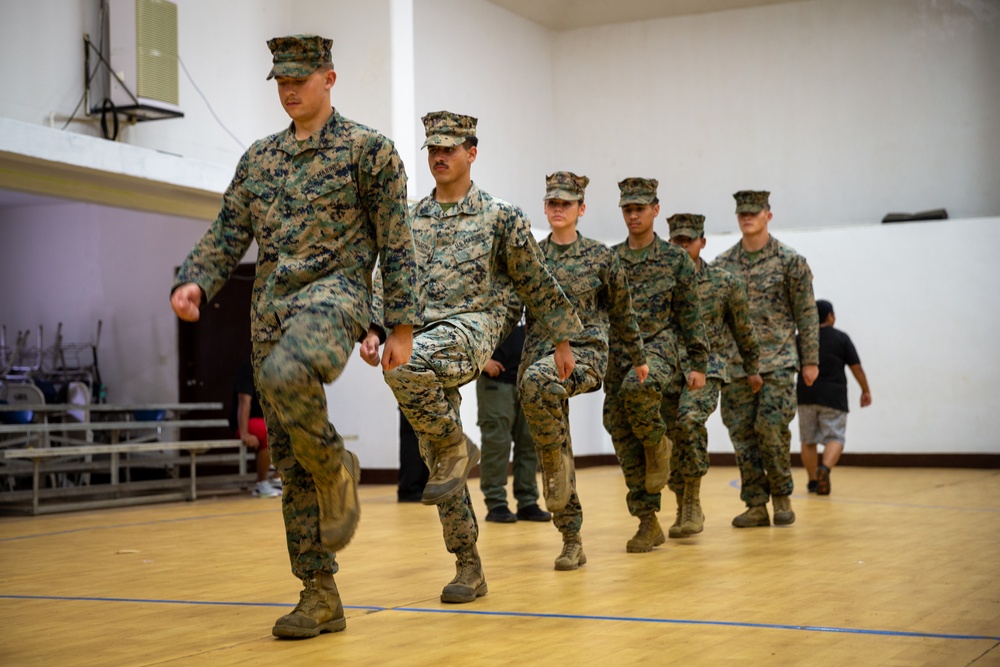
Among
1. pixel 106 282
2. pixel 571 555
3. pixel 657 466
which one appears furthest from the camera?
pixel 106 282

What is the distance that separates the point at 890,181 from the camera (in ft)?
51.0

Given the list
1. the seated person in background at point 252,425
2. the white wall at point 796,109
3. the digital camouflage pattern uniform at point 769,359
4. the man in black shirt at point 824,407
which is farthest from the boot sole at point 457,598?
the white wall at point 796,109

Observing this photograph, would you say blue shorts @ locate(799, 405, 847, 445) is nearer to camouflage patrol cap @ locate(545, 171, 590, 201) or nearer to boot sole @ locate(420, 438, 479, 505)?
camouflage patrol cap @ locate(545, 171, 590, 201)

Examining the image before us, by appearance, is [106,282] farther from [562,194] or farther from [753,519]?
[562,194]

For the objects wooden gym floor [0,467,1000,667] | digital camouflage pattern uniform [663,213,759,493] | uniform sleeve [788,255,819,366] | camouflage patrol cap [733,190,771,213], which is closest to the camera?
wooden gym floor [0,467,1000,667]

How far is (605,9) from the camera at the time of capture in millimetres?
16891

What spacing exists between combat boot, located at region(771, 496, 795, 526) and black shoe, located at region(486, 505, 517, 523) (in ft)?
6.14

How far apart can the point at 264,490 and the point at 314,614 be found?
26.5ft

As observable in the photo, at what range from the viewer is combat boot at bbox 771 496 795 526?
7730 mm

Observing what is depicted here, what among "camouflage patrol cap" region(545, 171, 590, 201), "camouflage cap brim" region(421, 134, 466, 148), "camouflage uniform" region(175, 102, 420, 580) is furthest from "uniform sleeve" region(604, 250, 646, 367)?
"camouflage uniform" region(175, 102, 420, 580)

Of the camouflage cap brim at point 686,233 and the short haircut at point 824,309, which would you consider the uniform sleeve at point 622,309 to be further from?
the short haircut at point 824,309

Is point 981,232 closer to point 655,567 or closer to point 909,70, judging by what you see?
point 909,70

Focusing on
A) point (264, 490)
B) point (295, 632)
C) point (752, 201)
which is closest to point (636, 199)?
point (752, 201)

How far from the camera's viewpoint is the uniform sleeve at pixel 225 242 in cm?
400
